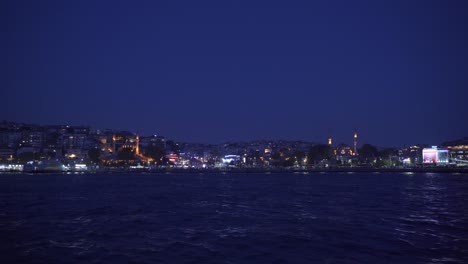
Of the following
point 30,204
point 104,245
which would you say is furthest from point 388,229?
point 30,204

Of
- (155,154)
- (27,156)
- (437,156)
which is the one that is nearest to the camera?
(27,156)

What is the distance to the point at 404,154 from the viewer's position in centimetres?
19862

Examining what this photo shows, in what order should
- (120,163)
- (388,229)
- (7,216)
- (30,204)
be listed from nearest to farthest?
(388,229) → (7,216) → (30,204) → (120,163)

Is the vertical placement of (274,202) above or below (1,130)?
below

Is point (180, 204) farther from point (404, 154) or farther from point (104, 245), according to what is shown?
point (404, 154)

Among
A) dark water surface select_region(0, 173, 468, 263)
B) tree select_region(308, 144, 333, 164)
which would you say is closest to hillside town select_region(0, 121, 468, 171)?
tree select_region(308, 144, 333, 164)

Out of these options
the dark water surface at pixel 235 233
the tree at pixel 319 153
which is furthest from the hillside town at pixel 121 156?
the dark water surface at pixel 235 233

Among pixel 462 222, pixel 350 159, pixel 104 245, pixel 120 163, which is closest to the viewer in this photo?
pixel 104 245

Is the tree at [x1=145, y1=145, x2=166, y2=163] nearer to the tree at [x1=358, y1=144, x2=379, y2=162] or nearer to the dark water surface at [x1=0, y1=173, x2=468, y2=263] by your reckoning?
the tree at [x1=358, y1=144, x2=379, y2=162]

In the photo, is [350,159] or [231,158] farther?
[231,158]

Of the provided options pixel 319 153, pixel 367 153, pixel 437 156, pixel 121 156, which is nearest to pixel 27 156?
pixel 121 156

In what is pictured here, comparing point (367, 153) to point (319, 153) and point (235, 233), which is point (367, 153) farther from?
point (235, 233)

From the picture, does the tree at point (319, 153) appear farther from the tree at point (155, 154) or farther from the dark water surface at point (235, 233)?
the dark water surface at point (235, 233)

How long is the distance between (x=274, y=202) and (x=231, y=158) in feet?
512
